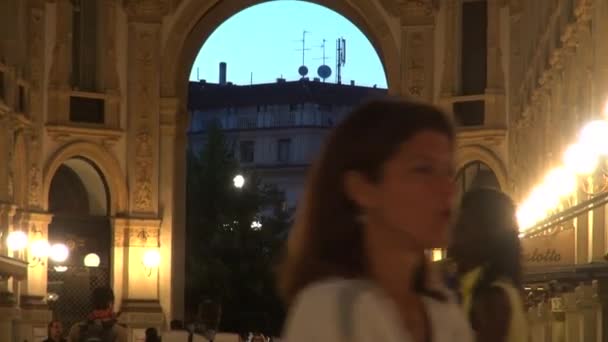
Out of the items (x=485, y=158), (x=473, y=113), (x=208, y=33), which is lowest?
(x=485, y=158)

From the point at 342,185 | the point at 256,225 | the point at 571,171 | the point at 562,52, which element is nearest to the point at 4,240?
the point at 562,52

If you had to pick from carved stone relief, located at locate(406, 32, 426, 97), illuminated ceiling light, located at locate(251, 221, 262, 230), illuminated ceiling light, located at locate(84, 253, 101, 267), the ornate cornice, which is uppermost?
carved stone relief, located at locate(406, 32, 426, 97)

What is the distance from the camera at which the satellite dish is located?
3654 inches

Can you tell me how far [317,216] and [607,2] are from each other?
50.1ft

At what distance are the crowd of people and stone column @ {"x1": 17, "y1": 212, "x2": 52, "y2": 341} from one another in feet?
94.9

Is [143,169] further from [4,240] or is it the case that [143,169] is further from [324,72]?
[324,72]

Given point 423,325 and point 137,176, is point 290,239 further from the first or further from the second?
point 137,176

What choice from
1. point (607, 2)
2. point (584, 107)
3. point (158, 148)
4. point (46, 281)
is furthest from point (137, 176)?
point (607, 2)

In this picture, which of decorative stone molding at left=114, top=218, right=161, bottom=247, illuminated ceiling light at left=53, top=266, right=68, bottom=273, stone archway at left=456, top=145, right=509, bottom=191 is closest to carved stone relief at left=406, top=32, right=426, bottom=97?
stone archway at left=456, top=145, right=509, bottom=191

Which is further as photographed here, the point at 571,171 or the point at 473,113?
the point at 473,113

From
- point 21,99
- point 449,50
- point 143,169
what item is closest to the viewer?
point 21,99

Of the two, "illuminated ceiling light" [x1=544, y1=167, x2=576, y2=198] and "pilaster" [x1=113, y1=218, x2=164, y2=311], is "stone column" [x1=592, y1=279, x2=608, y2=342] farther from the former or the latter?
"pilaster" [x1=113, y1=218, x2=164, y2=311]

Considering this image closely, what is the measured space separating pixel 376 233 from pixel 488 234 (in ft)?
6.89

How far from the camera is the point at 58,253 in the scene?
3297cm
